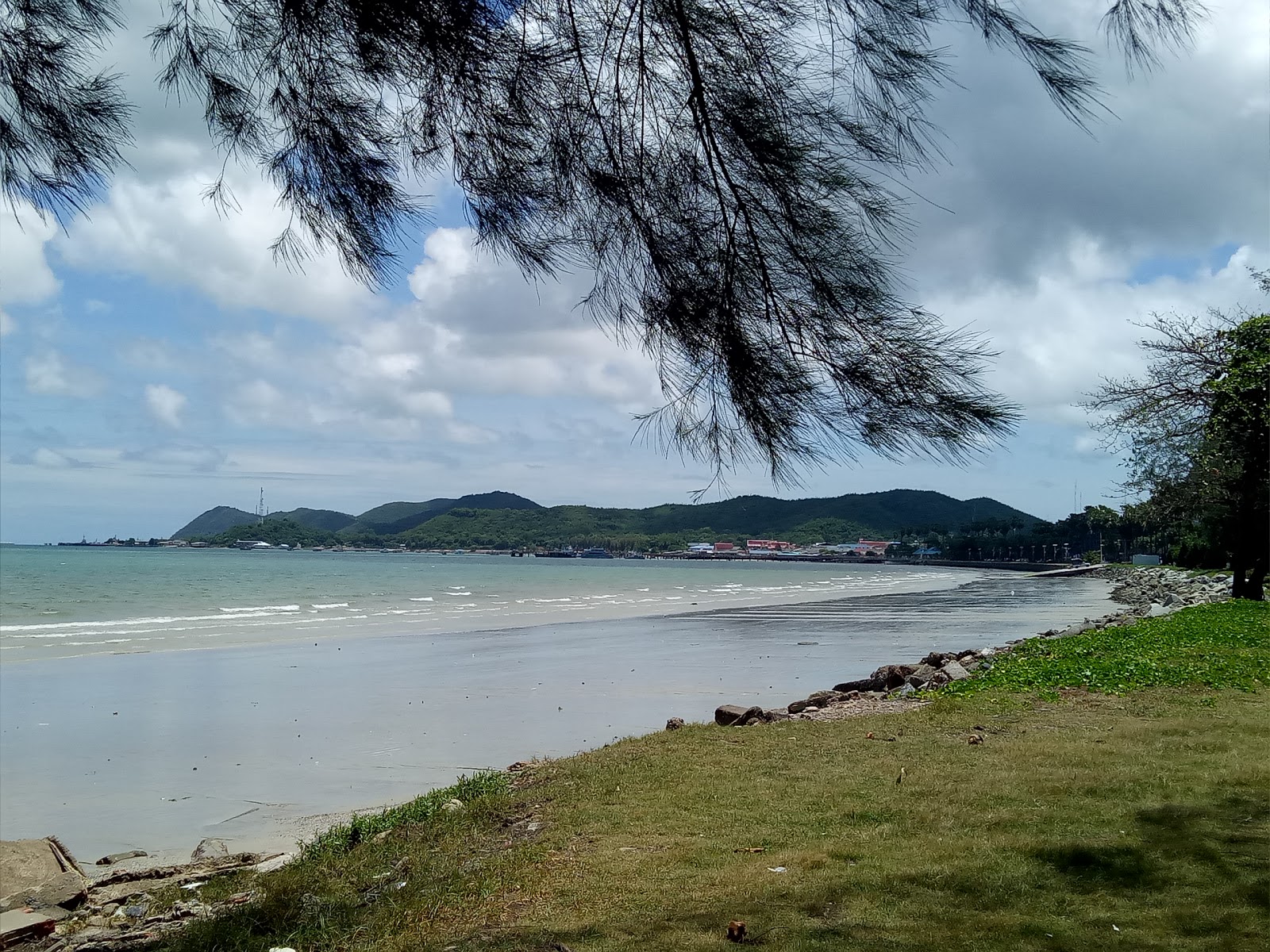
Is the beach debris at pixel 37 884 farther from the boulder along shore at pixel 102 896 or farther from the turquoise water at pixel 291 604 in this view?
the turquoise water at pixel 291 604

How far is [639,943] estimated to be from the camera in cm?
376

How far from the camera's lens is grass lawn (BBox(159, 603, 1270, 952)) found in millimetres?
3840

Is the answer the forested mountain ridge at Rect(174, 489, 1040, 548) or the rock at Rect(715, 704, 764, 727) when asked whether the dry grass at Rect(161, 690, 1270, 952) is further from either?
the forested mountain ridge at Rect(174, 489, 1040, 548)

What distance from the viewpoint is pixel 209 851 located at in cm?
654

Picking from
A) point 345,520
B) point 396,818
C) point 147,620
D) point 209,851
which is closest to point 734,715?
point 396,818

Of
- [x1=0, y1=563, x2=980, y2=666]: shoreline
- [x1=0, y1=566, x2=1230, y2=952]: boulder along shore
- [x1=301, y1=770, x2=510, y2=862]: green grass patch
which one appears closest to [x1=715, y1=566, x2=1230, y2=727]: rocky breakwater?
[x1=0, y1=566, x2=1230, y2=952]: boulder along shore

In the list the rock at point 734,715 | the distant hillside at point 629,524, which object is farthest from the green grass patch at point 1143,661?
the distant hillside at point 629,524

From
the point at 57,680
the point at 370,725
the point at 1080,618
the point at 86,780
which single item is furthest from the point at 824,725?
the point at 1080,618

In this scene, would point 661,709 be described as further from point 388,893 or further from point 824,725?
A: point 388,893

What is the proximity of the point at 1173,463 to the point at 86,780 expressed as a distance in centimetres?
1902

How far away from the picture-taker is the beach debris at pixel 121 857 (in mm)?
6641

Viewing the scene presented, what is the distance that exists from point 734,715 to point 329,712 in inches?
242

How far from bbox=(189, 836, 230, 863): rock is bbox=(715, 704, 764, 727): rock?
452 centimetres

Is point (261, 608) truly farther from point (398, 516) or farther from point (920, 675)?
point (398, 516)
